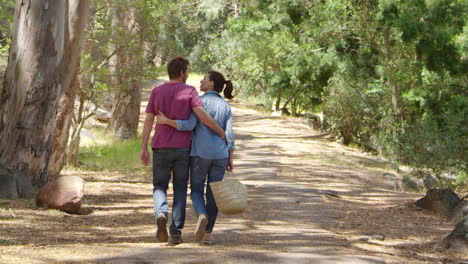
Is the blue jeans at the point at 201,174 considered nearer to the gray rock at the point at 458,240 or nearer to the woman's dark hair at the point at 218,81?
the woman's dark hair at the point at 218,81

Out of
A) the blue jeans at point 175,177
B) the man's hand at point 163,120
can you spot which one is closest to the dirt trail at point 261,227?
the blue jeans at point 175,177

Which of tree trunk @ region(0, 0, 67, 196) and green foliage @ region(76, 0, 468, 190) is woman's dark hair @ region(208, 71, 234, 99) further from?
green foliage @ region(76, 0, 468, 190)

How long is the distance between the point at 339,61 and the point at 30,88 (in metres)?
20.8

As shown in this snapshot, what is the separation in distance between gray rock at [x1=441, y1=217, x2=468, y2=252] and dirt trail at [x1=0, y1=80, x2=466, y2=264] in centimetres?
16

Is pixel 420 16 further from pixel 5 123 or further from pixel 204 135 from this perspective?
pixel 204 135

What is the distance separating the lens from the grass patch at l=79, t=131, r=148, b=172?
56.7 feet

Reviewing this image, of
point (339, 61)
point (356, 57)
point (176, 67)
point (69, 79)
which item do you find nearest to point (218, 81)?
point (176, 67)

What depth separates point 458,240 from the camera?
845cm

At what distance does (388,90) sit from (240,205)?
2153 centimetres

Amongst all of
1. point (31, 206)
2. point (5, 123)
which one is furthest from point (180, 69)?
point (5, 123)

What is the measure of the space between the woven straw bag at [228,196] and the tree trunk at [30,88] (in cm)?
446

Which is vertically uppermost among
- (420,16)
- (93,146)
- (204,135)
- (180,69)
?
(420,16)

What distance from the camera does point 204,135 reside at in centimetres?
729

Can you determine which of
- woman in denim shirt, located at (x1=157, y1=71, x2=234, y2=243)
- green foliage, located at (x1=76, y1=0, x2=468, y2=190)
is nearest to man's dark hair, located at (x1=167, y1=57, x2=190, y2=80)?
woman in denim shirt, located at (x1=157, y1=71, x2=234, y2=243)
